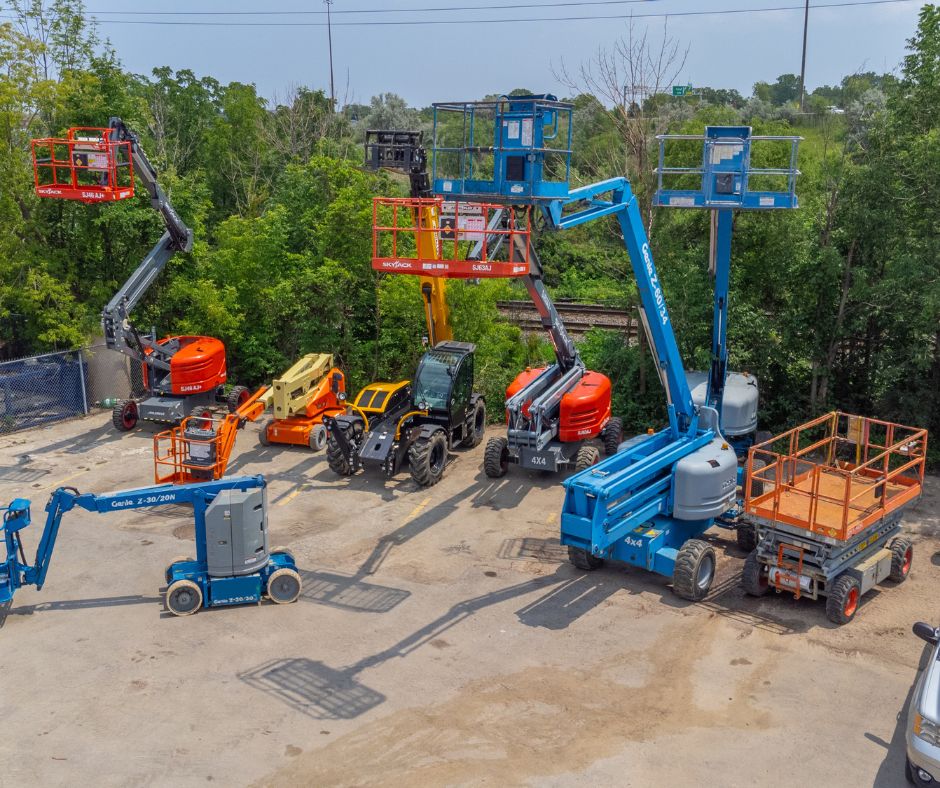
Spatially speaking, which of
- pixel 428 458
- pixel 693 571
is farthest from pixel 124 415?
pixel 693 571

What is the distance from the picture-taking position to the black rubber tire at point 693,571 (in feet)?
43.7

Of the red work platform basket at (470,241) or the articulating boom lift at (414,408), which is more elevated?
the red work platform basket at (470,241)

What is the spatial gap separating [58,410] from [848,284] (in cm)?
1815

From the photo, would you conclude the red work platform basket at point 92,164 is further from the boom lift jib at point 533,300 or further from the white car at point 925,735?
the white car at point 925,735

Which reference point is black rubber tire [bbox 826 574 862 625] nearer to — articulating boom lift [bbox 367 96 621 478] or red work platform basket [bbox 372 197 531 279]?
articulating boom lift [bbox 367 96 621 478]

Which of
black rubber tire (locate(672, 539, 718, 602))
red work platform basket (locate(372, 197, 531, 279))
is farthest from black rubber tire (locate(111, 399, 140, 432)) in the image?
black rubber tire (locate(672, 539, 718, 602))

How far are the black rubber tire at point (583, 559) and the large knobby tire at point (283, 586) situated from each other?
4.11 meters

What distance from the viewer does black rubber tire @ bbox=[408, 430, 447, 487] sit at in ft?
58.3

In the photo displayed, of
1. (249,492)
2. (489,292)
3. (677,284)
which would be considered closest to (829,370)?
(677,284)

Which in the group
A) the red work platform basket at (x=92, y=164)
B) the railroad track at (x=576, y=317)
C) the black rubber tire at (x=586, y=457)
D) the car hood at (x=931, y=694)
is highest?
the red work platform basket at (x=92, y=164)

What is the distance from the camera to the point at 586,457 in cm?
1798

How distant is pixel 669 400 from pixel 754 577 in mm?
3216

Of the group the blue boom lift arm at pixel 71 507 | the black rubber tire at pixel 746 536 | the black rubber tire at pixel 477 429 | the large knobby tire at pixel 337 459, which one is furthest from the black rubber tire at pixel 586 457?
the blue boom lift arm at pixel 71 507

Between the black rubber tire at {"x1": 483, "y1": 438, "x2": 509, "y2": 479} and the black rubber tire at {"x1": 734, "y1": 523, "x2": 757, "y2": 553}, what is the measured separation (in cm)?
495
